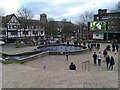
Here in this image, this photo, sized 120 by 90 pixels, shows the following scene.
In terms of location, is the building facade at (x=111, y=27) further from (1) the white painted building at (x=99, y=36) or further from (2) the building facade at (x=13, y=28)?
(2) the building facade at (x=13, y=28)

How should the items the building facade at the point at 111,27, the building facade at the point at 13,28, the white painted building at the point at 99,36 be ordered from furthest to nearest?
the white painted building at the point at 99,36
the building facade at the point at 111,27
the building facade at the point at 13,28

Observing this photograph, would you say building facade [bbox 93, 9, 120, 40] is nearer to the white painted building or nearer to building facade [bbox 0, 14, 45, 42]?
the white painted building

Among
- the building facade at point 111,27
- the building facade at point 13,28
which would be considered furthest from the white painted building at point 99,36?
the building facade at point 13,28

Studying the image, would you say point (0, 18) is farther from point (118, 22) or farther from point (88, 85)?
point (88, 85)

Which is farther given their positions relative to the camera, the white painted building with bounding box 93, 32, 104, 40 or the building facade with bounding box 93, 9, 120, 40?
the white painted building with bounding box 93, 32, 104, 40

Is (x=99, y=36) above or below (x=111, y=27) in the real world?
below

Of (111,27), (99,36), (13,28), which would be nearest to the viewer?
(13,28)

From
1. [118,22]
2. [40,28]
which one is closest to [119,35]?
[118,22]

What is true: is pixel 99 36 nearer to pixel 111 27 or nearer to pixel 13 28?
pixel 111 27

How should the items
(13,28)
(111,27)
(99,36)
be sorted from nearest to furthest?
(13,28)
(99,36)
(111,27)

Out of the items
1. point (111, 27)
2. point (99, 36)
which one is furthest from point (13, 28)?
point (111, 27)

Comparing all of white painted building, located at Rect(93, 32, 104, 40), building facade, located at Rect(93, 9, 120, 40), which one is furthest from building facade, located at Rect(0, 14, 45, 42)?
building facade, located at Rect(93, 9, 120, 40)

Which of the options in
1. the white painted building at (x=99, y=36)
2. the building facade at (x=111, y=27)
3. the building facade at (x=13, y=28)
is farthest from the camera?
the white painted building at (x=99, y=36)

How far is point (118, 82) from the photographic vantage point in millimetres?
11352
